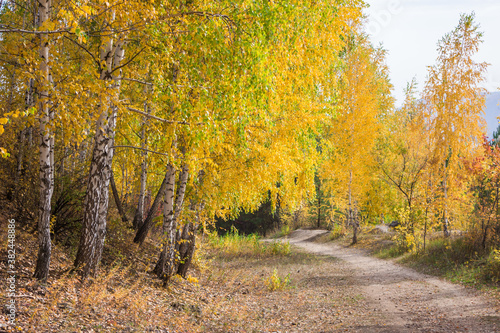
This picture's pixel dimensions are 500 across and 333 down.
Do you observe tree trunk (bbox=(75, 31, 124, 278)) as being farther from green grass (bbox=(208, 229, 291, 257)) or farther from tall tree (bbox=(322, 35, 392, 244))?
tall tree (bbox=(322, 35, 392, 244))

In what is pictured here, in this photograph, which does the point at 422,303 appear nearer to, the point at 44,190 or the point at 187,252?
the point at 187,252

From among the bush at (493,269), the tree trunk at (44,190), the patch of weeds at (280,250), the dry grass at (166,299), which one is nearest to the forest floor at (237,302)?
the dry grass at (166,299)

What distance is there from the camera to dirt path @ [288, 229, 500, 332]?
5.79m

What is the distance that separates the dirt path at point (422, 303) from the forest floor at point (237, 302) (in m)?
0.02

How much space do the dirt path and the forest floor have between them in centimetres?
2

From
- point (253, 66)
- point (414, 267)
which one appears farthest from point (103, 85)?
point (414, 267)

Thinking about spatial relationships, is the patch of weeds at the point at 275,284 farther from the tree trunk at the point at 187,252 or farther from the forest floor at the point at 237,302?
the tree trunk at the point at 187,252

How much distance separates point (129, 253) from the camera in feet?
30.6

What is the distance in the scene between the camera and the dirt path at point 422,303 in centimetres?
579

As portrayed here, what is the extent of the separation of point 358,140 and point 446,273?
9.32 metres

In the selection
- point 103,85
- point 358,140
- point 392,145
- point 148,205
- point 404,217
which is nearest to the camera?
point 103,85

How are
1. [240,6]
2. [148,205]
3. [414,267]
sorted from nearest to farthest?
[240,6] < [414,267] < [148,205]

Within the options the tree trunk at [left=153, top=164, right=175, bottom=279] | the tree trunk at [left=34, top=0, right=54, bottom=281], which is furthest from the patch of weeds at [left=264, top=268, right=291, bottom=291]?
the tree trunk at [left=34, top=0, right=54, bottom=281]

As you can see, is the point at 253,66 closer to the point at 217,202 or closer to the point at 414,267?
the point at 217,202
